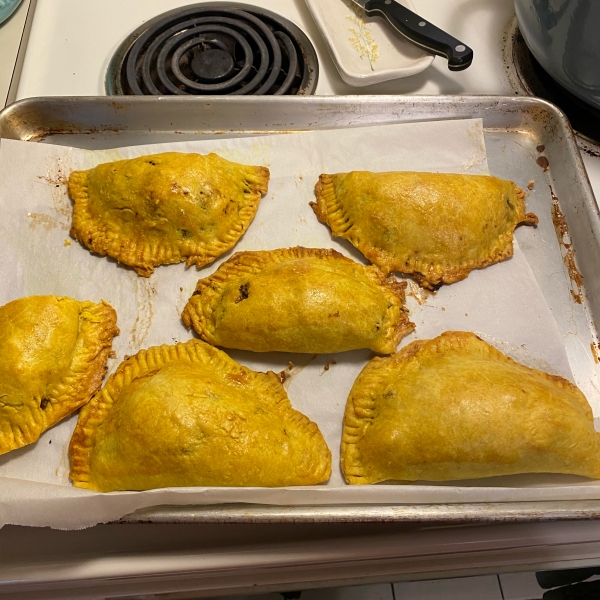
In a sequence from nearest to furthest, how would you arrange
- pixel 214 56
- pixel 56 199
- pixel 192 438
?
pixel 192 438
pixel 56 199
pixel 214 56

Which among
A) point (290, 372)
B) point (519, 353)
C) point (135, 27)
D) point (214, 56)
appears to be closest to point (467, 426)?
point (519, 353)

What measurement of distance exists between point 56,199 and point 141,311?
580mm

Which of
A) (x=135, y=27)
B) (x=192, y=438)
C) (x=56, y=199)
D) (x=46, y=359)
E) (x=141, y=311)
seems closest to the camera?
(x=192, y=438)

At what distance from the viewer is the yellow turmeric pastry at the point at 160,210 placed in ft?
5.75

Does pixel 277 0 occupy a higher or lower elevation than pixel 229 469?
higher

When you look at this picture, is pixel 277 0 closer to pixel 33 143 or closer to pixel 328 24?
pixel 328 24

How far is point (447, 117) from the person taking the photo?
6.49 feet

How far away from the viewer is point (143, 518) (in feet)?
4.10

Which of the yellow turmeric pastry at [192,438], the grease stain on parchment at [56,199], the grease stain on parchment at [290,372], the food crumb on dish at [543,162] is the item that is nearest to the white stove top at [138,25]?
the food crumb on dish at [543,162]

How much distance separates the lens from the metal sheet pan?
1743 millimetres

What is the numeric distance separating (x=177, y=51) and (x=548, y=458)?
204 cm

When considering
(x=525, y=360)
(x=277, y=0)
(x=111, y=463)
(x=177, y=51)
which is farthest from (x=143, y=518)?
(x=277, y=0)

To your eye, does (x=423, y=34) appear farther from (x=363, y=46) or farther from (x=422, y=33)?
(x=363, y=46)

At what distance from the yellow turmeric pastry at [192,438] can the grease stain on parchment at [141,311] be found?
0.16m
